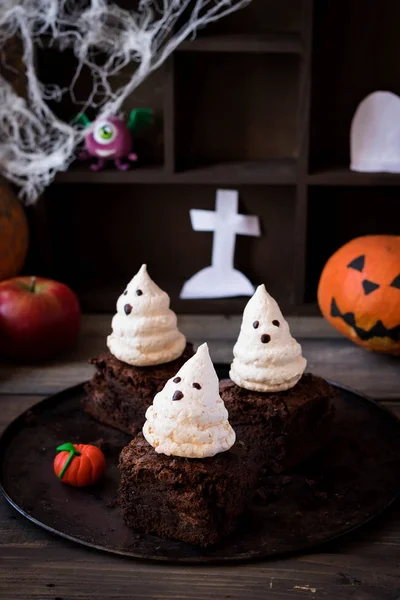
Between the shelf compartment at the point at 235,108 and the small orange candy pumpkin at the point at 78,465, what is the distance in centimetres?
106

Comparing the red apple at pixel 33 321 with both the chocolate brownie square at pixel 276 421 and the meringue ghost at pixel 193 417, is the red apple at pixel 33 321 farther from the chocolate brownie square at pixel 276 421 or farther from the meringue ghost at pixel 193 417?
the meringue ghost at pixel 193 417

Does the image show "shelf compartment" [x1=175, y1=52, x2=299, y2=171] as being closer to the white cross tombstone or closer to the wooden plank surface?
the white cross tombstone

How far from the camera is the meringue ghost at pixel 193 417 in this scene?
Result: 128cm

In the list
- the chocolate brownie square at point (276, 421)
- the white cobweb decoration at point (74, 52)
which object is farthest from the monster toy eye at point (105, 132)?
the chocolate brownie square at point (276, 421)

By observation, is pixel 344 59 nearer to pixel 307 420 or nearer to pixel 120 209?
pixel 120 209

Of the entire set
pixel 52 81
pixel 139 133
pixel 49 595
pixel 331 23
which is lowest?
pixel 49 595

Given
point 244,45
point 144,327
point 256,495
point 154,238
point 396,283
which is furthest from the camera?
point 154,238

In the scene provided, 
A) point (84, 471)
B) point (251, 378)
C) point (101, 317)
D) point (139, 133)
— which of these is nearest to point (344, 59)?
point (139, 133)

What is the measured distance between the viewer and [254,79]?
92.4 inches

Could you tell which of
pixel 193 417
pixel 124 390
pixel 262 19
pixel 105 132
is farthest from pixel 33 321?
pixel 262 19

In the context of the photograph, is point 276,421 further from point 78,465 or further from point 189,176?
point 189,176

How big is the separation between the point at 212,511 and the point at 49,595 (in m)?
0.27

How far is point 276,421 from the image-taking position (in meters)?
1.48

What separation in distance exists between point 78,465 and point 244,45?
121 centimetres
